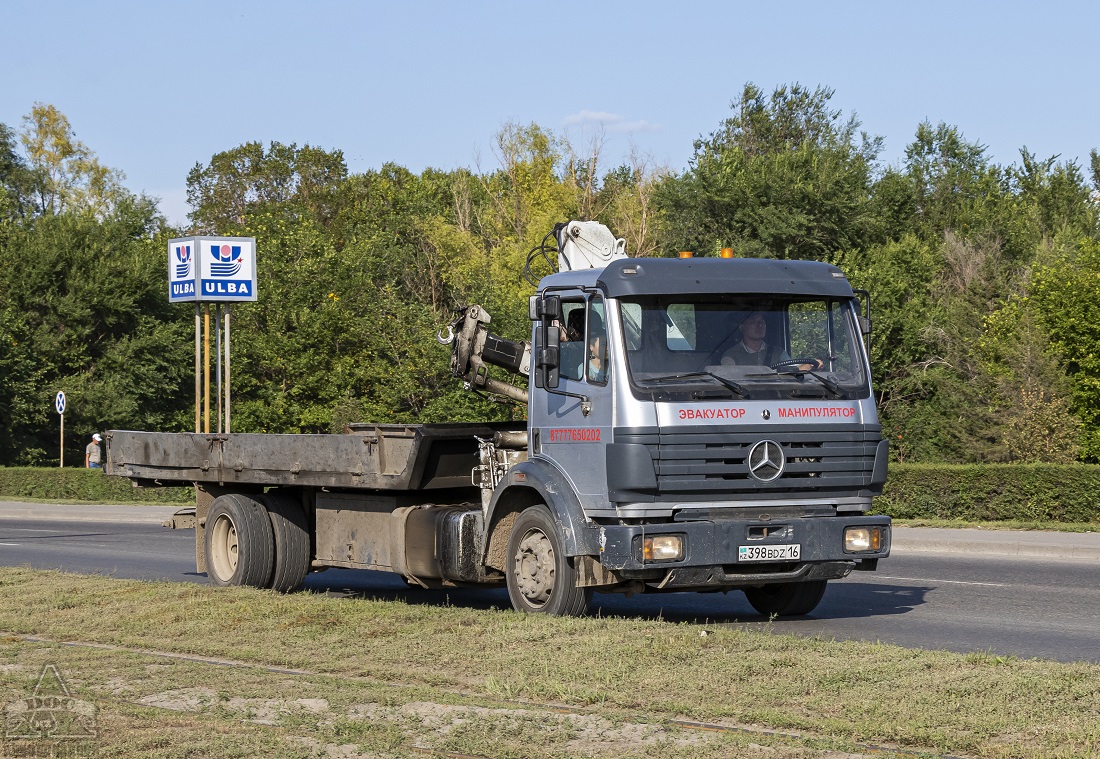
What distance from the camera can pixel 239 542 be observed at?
13.7 meters

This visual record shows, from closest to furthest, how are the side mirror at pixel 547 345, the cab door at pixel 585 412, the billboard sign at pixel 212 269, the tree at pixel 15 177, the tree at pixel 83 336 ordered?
1. the cab door at pixel 585 412
2. the side mirror at pixel 547 345
3. the billboard sign at pixel 212 269
4. the tree at pixel 83 336
5. the tree at pixel 15 177

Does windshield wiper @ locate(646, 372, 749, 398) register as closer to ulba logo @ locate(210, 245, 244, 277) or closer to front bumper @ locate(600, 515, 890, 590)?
front bumper @ locate(600, 515, 890, 590)

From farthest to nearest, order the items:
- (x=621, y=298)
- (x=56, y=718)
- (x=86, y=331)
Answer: (x=86, y=331)
(x=621, y=298)
(x=56, y=718)

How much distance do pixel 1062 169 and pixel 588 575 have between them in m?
62.9

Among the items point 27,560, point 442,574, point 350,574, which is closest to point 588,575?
point 442,574

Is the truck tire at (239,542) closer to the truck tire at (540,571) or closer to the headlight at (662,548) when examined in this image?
the truck tire at (540,571)

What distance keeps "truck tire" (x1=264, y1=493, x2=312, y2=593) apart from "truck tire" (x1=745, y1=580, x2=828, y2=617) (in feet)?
14.3

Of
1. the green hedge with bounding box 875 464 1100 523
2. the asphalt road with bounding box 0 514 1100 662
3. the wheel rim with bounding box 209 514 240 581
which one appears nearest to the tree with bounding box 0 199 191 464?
the asphalt road with bounding box 0 514 1100 662

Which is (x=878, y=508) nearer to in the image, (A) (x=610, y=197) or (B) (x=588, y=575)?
(B) (x=588, y=575)

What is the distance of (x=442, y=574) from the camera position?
469 inches

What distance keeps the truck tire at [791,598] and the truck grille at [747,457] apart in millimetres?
1483

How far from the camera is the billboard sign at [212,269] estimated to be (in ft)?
101

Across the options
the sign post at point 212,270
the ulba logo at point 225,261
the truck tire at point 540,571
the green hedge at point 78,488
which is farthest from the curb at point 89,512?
the truck tire at point 540,571

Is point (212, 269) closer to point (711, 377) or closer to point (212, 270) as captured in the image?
point (212, 270)
